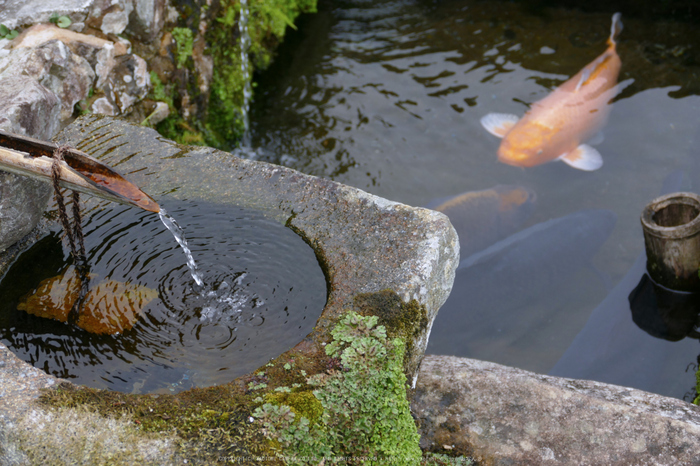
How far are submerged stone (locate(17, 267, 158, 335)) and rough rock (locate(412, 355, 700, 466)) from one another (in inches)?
80.3

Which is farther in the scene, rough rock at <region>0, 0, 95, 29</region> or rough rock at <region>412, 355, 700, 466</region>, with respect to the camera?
rough rock at <region>0, 0, 95, 29</region>

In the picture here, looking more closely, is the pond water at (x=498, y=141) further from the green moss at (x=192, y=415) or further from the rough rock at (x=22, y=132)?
the rough rock at (x=22, y=132)

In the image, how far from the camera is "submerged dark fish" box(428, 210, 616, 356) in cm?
558

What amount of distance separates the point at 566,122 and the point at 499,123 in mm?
896

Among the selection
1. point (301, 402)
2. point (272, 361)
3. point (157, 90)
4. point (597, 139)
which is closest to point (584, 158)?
point (597, 139)

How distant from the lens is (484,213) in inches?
251

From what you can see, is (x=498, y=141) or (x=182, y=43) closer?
(x=182, y=43)

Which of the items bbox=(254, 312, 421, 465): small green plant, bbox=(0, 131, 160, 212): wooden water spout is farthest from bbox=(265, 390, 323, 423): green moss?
bbox=(0, 131, 160, 212): wooden water spout

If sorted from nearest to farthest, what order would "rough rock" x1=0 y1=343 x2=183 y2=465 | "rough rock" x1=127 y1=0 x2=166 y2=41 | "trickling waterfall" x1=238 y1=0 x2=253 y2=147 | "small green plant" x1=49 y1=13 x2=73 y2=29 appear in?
"rough rock" x1=0 y1=343 x2=183 y2=465
"small green plant" x1=49 y1=13 x2=73 y2=29
"rough rock" x1=127 y1=0 x2=166 y2=41
"trickling waterfall" x1=238 y1=0 x2=253 y2=147

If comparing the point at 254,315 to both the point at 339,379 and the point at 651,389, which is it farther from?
the point at 651,389

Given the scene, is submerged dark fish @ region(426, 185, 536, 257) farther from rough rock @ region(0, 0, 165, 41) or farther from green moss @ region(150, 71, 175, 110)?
rough rock @ region(0, 0, 165, 41)

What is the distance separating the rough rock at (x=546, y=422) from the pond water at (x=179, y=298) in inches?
43.8

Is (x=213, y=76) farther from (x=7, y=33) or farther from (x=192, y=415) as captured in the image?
(x=192, y=415)

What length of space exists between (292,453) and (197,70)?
5251 mm
